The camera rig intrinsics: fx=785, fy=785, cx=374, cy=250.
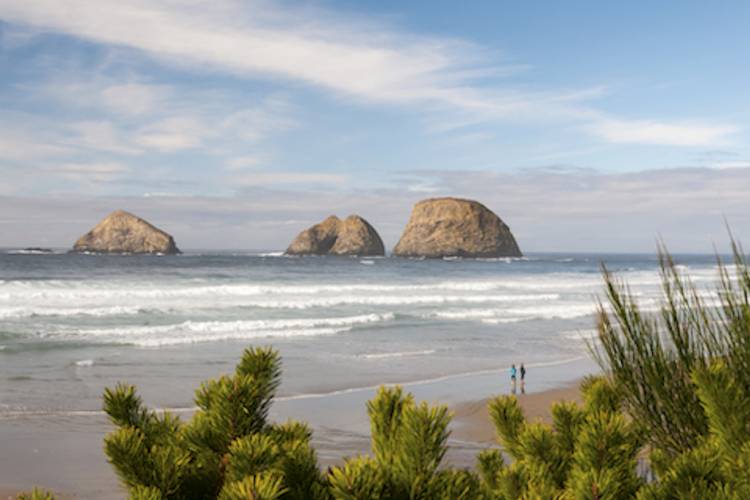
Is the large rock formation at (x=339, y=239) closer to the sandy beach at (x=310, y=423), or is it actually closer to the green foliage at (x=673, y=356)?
the sandy beach at (x=310, y=423)

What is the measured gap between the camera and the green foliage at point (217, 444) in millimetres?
1916

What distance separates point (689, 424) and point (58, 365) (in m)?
21.6

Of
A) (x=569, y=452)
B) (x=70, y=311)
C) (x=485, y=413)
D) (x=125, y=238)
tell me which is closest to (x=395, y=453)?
(x=569, y=452)

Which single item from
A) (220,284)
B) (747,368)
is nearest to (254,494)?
(747,368)

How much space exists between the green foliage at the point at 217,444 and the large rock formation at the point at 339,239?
17022 centimetres

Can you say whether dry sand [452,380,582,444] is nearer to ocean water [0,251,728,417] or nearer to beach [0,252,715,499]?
beach [0,252,715,499]

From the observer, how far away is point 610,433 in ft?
8.61

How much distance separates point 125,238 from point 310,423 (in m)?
167

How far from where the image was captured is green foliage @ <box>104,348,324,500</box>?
6.29 ft

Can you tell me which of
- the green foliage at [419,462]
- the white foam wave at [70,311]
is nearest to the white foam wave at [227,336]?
the white foam wave at [70,311]

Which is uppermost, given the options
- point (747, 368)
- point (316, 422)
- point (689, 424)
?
point (747, 368)

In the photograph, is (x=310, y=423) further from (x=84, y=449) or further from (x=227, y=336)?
(x=227, y=336)

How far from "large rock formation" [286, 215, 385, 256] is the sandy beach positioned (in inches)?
5968

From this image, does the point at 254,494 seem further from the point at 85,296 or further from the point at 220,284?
the point at 220,284
